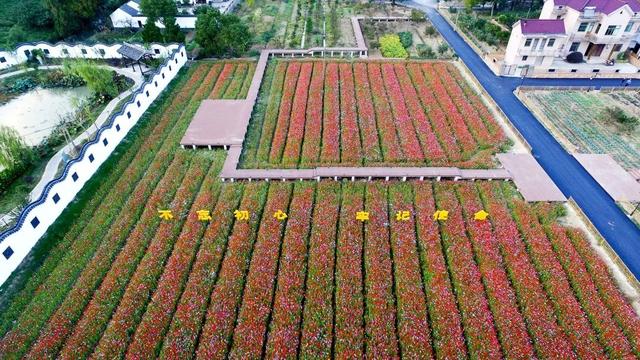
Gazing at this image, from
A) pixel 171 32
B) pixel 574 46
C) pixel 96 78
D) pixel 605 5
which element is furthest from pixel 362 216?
pixel 605 5

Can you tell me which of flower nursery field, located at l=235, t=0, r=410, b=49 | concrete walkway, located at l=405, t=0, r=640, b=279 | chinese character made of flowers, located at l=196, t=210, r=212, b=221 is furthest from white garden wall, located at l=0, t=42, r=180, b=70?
concrete walkway, located at l=405, t=0, r=640, b=279

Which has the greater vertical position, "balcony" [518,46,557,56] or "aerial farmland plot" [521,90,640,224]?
"balcony" [518,46,557,56]

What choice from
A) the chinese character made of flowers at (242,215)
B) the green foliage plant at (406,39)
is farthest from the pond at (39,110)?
the green foliage plant at (406,39)

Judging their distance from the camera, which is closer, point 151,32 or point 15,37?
point 151,32

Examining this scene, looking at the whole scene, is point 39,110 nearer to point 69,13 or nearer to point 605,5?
point 69,13

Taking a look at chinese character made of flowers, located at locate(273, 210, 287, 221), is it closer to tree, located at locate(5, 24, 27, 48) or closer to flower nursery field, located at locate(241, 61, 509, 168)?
flower nursery field, located at locate(241, 61, 509, 168)

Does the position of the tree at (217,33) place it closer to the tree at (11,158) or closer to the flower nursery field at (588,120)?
the tree at (11,158)
